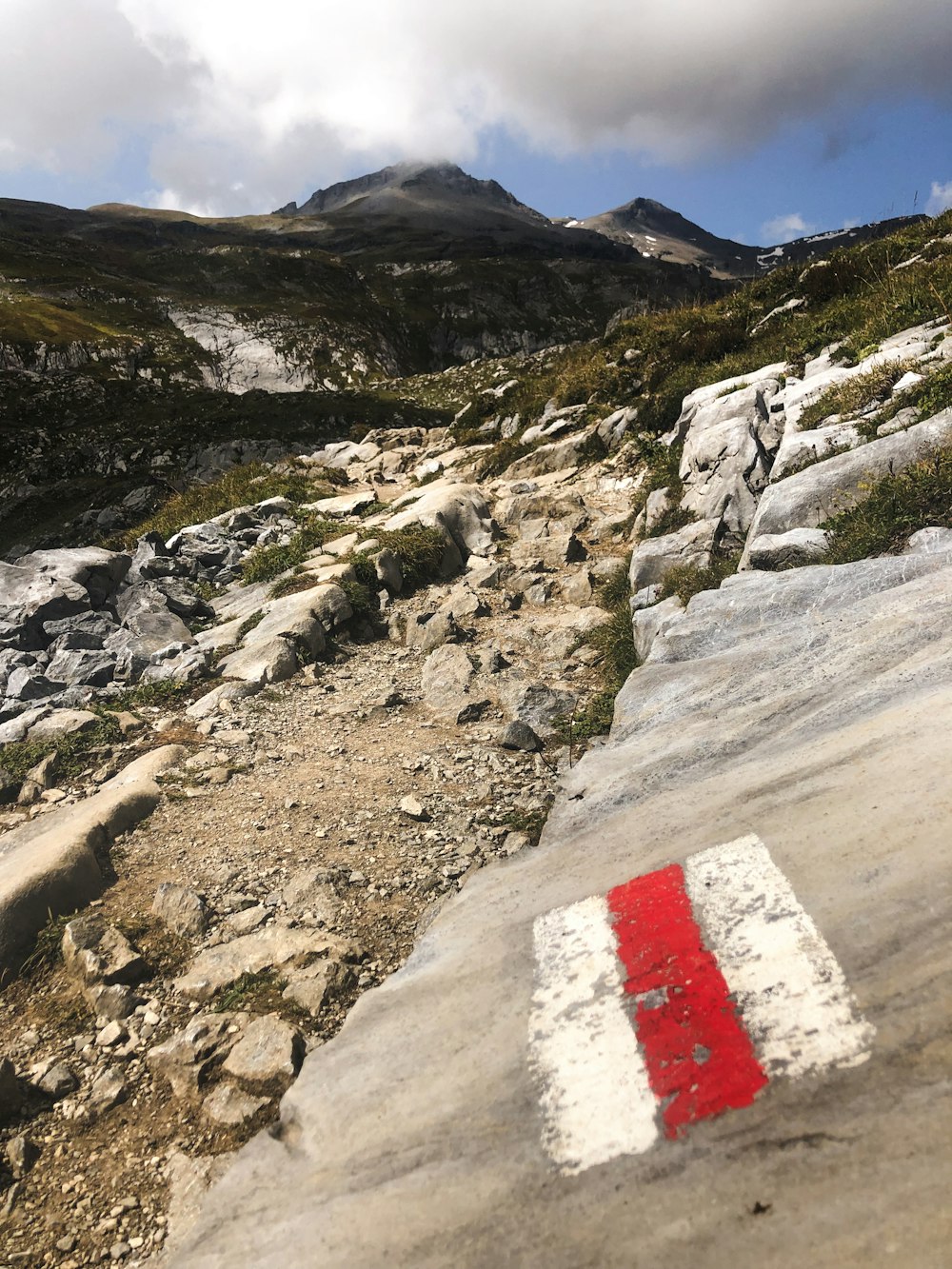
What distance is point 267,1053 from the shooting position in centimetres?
498

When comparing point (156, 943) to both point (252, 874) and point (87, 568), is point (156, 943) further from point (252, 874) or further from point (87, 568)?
point (87, 568)

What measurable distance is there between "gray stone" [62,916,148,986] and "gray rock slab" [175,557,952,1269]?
7.56 ft

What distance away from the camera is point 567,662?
10891 millimetres

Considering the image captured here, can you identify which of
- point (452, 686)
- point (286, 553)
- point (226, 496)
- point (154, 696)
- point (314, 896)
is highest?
point (226, 496)

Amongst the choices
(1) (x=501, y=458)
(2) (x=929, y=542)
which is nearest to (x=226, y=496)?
(1) (x=501, y=458)

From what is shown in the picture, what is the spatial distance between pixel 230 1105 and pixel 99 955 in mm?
2060

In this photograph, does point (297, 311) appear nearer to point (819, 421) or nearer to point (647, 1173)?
point (819, 421)

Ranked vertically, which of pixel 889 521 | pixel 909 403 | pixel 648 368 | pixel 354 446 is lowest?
pixel 889 521

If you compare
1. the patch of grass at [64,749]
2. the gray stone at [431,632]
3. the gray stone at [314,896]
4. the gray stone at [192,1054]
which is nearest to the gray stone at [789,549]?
the gray stone at [431,632]

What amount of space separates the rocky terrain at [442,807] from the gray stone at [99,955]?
33 mm

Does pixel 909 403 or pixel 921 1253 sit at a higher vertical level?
pixel 909 403

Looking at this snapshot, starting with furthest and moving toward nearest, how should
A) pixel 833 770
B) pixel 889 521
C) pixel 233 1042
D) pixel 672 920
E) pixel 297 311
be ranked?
pixel 297 311 → pixel 889 521 → pixel 233 1042 → pixel 833 770 → pixel 672 920

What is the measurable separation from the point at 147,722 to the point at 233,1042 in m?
6.51

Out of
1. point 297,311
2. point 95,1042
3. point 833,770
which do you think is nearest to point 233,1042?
point 95,1042
